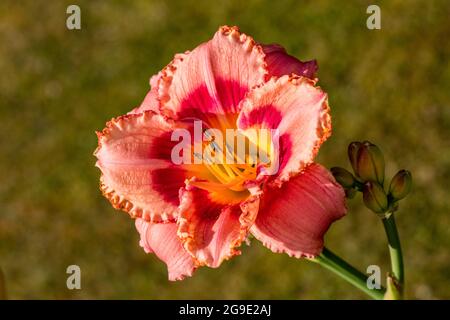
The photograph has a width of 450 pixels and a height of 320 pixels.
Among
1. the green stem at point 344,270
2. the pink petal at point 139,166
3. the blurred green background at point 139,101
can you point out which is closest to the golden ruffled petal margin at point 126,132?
the pink petal at point 139,166

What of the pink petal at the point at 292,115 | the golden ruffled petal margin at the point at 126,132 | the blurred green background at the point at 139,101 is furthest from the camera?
the blurred green background at the point at 139,101

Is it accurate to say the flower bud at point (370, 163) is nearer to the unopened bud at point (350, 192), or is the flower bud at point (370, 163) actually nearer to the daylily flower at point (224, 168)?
the unopened bud at point (350, 192)

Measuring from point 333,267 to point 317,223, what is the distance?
179 mm

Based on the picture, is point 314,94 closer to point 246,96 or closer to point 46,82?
point 246,96

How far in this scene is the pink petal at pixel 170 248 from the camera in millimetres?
1158

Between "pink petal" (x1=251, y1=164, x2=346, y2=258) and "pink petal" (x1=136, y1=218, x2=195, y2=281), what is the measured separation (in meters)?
0.13

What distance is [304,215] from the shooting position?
1082 mm

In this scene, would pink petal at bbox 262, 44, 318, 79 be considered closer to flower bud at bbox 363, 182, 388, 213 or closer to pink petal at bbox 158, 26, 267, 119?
pink petal at bbox 158, 26, 267, 119

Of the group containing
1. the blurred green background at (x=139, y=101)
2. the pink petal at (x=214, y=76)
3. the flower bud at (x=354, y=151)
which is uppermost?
the blurred green background at (x=139, y=101)

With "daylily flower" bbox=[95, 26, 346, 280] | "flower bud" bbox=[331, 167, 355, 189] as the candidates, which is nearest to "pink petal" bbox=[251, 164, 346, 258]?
"daylily flower" bbox=[95, 26, 346, 280]

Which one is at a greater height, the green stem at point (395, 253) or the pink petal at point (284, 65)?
the pink petal at point (284, 65)

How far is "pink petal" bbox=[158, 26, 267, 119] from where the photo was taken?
1.15m

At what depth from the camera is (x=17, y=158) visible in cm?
325
